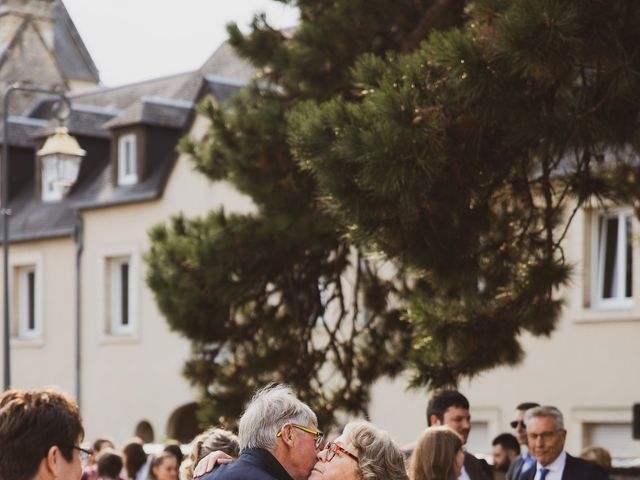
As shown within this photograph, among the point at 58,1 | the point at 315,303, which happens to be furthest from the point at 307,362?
the point at 58,1

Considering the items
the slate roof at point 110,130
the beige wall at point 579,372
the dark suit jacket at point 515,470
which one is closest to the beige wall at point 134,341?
the slate roof at point 110,130

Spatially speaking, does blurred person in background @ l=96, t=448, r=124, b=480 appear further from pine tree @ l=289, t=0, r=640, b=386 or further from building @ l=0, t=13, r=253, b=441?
building @ l=0, t=13, r=253, b=441

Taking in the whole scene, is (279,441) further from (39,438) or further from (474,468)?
(474,468)

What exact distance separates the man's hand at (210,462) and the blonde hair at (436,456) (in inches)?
56.2

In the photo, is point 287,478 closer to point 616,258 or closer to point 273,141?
point 273,141

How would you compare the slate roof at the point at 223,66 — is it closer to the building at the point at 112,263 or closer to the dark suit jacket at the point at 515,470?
the building at the point at 112,263

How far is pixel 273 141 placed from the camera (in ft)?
48.0

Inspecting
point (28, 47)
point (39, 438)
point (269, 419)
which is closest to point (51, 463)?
point (39, 438)

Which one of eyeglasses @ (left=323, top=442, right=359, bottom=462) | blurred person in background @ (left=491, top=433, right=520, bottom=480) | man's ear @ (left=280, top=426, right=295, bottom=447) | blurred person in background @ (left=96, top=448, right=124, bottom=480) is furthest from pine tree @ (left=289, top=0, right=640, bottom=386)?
man's ear @ (left=280, top=426, right=295, bottom=447)

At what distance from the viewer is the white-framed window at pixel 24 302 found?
3897cm

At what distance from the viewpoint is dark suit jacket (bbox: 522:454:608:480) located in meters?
9.78

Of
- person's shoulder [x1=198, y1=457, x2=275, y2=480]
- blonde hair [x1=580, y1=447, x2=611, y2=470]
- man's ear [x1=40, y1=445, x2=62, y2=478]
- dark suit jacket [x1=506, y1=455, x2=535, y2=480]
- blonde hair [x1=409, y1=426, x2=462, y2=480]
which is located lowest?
blonde hair [x1=580, y1=447, x2=611, y2=470]

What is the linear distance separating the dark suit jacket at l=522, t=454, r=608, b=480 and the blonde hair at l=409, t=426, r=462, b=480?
1324mm

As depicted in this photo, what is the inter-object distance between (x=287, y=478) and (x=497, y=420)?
2083 centimetres
